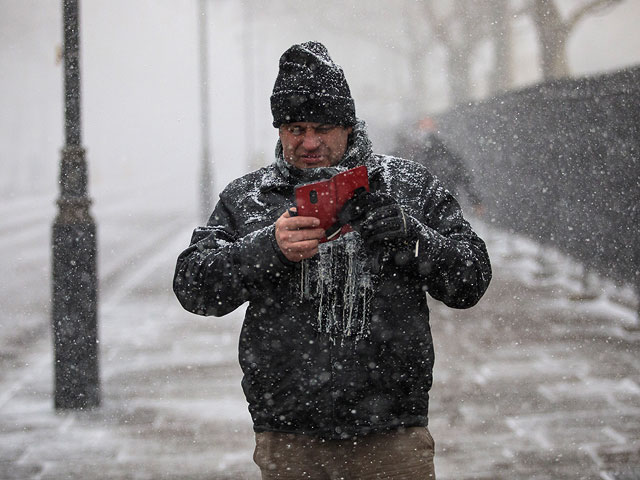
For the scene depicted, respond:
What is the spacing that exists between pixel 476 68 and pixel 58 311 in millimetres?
16755

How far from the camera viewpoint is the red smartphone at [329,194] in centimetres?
220

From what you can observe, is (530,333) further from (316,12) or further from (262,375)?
(316,12)

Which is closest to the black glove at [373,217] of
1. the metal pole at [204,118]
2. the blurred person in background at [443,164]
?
the blurred person in background at [443,164]

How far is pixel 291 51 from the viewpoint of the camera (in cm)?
259

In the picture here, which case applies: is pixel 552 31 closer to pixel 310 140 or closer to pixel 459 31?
pixel 459 31

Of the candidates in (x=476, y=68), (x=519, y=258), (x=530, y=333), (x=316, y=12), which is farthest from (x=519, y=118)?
(x=316, y=12)

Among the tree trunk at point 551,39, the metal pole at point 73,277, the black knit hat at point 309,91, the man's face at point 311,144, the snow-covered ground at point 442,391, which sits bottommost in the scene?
the snow-covered ground at point 442,391

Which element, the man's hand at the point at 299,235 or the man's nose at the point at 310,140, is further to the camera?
the man's nose at the point at 310,140

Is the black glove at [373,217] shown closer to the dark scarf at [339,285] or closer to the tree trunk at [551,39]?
the dark scarf at [339,285]

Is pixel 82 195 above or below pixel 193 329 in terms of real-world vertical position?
above

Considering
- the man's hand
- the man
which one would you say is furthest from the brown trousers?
the man's hand

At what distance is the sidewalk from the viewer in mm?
4773

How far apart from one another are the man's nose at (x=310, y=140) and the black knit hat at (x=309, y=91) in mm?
35

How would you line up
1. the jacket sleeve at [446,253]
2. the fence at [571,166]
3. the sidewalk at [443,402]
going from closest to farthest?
the jacket sleeve at [446,253], the sidewalk at [443,402], the fence at [571,166]
